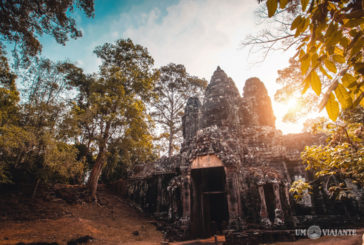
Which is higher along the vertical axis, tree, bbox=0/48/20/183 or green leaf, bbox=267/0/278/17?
tree, bbox=0/48/20/183

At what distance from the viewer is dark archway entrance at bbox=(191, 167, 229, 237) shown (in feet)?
33.8

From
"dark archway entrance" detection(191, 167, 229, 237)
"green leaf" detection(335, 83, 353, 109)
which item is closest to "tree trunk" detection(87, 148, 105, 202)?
"dark archway entrance" detection(191, 167, 229, 237)

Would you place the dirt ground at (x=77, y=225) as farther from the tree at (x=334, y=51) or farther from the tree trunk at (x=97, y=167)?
the tree at (x=334, y=51)

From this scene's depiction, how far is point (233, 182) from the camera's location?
9.85 metres

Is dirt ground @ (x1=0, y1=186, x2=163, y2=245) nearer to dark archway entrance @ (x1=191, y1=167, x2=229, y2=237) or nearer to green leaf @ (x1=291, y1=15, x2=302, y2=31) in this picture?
dark archway entrance @ (x1=191, y1=167, x2=229, y2=237)

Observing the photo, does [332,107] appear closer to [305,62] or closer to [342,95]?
[342,95]

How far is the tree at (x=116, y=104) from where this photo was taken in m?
12.6

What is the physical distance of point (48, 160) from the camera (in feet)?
33.8

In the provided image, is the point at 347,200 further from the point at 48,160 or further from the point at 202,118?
the point at 48,160

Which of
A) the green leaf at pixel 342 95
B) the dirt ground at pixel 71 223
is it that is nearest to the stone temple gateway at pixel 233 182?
the dirt ground at pixel 71 223

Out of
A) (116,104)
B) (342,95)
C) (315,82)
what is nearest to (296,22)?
(315,82)

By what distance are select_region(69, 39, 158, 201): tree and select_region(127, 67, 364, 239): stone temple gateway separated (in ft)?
13.1

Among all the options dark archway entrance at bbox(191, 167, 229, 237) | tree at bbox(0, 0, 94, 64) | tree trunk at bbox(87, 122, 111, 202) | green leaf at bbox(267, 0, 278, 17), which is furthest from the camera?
tree trunk at bbox(87, 122, 111, 202)

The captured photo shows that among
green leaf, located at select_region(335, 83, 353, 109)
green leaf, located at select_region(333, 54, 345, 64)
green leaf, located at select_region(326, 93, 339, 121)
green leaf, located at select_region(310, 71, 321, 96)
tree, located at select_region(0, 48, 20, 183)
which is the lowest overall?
green leaf, located at select_region(326, 93, 339, 121)
